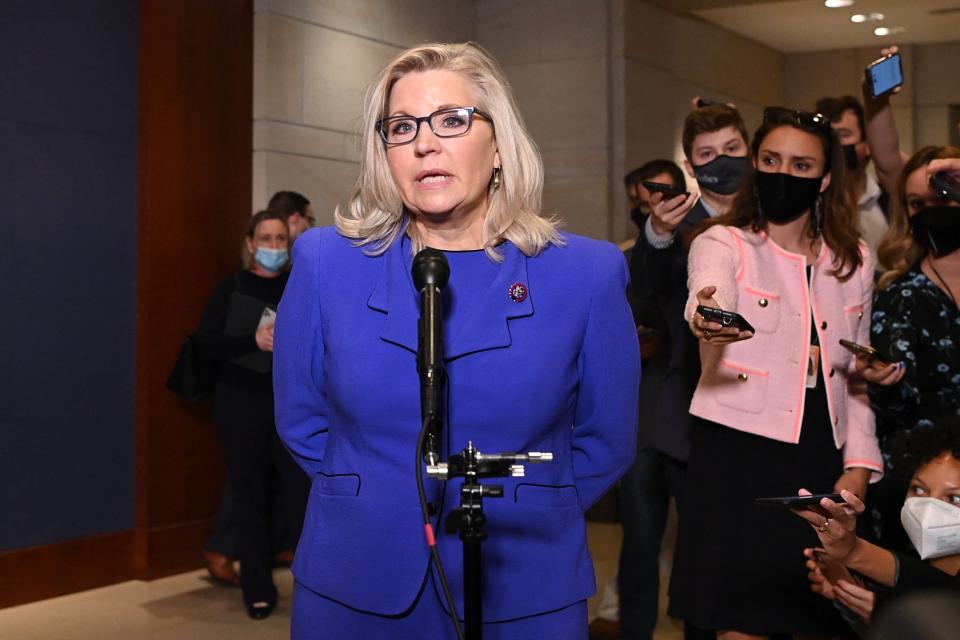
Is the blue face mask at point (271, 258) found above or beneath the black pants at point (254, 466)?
above

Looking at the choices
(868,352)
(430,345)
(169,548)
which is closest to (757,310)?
(868,352)

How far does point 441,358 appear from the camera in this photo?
198 centimetres

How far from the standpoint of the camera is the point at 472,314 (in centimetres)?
229

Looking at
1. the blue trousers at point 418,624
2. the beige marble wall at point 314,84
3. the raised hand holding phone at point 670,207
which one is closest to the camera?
the blue trousers at point 418,624

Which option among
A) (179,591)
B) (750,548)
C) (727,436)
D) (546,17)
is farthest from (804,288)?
(546,17)

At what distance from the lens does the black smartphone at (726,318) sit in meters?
3.02

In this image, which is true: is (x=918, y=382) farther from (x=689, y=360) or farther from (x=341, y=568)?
(x=341, y=568)

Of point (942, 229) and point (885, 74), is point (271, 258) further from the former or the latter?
point (942, 229)

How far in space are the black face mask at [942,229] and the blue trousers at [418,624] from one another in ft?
7.26

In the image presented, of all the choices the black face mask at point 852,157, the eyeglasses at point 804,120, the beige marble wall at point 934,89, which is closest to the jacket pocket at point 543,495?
the eyeglasses at point 804,120

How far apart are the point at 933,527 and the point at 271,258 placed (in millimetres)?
3800

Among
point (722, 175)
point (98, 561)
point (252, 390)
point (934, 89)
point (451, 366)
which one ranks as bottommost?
point (98, 561)

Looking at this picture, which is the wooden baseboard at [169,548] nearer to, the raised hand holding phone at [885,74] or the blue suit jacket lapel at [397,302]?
the raised hand holding phone at [885,74]

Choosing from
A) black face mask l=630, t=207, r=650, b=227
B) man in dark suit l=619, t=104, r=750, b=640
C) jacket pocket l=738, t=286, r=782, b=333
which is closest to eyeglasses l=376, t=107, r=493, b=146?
jacket pocket l=738, t=286, r=782, b=333
